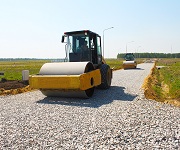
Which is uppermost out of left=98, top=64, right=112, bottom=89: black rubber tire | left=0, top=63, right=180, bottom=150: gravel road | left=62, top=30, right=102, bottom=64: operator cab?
left=62, top=30, right=102, bottom=64: operator cab

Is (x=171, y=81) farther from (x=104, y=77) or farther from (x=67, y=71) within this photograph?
(x=67, y=71)

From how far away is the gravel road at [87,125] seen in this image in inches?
212

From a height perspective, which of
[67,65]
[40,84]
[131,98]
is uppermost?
[67,65]

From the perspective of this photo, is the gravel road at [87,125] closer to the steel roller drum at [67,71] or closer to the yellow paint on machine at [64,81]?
the steel roller drum at [67,71]

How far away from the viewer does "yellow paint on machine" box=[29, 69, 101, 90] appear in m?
9.90

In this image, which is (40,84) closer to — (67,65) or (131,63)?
(67,65)

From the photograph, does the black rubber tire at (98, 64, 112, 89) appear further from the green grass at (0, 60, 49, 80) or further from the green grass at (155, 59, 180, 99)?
the green grass at (0, 60, 49, 80)

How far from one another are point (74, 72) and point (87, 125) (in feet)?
13.2

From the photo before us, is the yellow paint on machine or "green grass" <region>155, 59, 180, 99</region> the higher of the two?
the yellow paint on machine

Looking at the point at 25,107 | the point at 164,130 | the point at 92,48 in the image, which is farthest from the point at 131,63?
the point at 164,130

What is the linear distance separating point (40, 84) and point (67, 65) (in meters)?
1.48

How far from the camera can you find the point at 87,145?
17.3 feet

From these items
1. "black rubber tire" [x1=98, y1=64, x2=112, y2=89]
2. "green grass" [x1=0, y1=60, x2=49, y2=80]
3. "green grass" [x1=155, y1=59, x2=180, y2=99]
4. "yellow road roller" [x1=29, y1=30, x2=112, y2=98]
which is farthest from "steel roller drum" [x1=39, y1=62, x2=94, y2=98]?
"green grass" [x1=0, y1=60, x2=49, y2=80]

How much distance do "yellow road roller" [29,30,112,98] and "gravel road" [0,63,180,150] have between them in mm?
621
